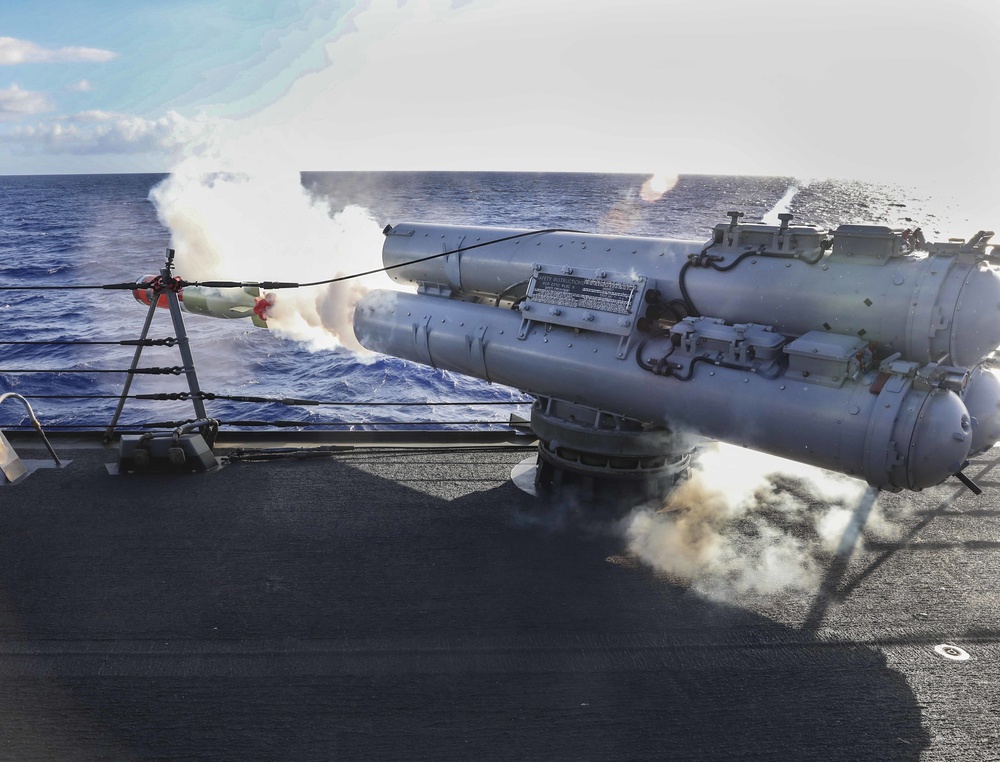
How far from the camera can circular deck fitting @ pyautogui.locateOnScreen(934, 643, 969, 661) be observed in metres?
3.90

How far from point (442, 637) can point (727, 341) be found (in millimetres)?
2355

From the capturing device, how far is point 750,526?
17.4 feet

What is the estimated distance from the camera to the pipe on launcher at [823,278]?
14.1ft

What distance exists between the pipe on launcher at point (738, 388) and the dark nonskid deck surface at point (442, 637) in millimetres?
791

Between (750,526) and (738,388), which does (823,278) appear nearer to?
(738,388)

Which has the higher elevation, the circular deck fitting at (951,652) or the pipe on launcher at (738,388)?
the pipe on launcher at (738,388)

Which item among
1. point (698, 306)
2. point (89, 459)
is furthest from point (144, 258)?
point (698, 306)

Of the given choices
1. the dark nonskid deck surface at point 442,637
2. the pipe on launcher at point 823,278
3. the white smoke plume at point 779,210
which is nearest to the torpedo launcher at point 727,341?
the pipe on launcher at point 823,278

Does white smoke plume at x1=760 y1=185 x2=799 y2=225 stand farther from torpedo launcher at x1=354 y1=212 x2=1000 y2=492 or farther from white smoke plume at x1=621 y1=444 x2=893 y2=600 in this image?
white smoke plume at x1=621 y1=444 x2=893 y2=600

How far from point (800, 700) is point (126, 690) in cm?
297

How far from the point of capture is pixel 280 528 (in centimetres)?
513

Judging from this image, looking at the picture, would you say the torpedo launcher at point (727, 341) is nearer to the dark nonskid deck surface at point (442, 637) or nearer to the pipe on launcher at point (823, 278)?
the pipe on launcher at point (823, 278)

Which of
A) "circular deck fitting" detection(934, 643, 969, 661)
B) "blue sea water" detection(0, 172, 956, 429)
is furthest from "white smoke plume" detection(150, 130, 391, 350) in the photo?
"circular deck fitting" detection(934, 643, 969, 661)

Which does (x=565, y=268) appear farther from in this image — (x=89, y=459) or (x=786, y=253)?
(x=89, y=459)
